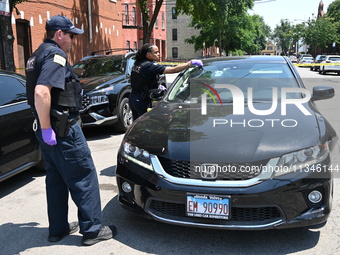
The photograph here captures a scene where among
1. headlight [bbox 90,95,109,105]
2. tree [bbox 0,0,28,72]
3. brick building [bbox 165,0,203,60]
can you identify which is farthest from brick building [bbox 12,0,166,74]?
brick building [bbox 165,0,203,60]

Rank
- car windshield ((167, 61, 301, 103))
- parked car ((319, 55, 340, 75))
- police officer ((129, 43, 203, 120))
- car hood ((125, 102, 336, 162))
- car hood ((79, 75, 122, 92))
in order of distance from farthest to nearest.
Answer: parked car ((319, 55, 340, 75))
car hood ((79, 75, 122, 92))
police officer ((129, 43, 203, 120))
car windshield ((167, 61, 301, 103))
car hood ((125, 102, 336, 162))

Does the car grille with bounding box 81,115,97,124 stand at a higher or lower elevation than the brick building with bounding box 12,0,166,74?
lower

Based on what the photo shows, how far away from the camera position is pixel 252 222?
2.79 meters

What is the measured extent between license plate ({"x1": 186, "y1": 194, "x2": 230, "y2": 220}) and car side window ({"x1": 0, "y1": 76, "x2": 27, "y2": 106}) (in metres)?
2.70

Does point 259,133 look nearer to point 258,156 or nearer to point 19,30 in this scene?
point 258,156

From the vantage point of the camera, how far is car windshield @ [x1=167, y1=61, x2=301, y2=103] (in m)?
4.22

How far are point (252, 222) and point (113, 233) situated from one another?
1220 mm

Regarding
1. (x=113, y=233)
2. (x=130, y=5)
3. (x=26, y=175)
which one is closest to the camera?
(x=113, y=233)

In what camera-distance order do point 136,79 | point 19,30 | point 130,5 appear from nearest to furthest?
point 136,79 < point 19,30 < point 130,5

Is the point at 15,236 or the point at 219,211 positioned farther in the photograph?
the point at 15,236

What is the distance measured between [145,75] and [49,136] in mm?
2092

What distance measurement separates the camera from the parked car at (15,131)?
4.07m

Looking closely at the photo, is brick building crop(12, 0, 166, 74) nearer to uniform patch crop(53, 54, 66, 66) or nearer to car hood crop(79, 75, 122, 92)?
car hood crop(79, 75, 122, 92)

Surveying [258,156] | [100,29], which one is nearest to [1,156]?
[258,156]
